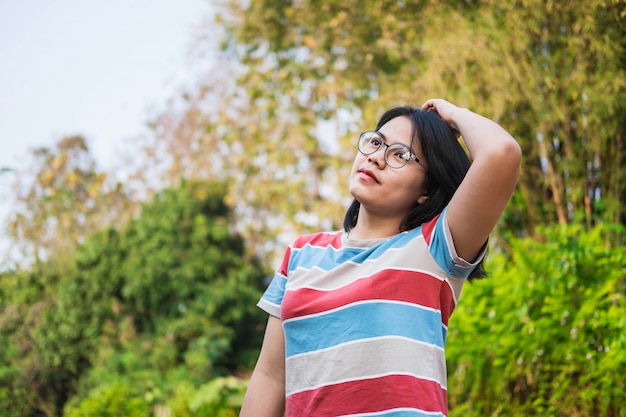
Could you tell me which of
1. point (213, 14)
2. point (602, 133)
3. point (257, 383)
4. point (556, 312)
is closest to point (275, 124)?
point (213, 14)

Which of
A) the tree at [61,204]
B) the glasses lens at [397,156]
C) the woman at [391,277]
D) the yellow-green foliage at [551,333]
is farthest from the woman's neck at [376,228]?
the tree at [61,204]

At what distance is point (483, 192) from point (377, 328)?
306mm

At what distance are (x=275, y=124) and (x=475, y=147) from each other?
759cm

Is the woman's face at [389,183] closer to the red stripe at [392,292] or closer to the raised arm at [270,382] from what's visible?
the red stripe at [392,292]

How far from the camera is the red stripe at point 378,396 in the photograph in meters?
1.14

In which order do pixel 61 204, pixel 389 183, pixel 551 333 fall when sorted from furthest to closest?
1. pixel 61 204
2. pixel 551 333
3. pixel 389 183

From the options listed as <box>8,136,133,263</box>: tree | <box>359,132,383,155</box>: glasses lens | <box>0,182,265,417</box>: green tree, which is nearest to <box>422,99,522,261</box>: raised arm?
<box>359,132,383,155</box>: glasses lens

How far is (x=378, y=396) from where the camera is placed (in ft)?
3.78

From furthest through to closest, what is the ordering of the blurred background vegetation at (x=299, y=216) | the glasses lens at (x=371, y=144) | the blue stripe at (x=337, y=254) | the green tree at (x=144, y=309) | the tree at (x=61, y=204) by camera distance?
the tree at (x=61, y=204)
the green tree at (x=144, y=309)
the blurred background vegetation at (x=299, y=216)
the glasses lens at (x=371, y=144)
the blue stripe at (x=337, y=254)

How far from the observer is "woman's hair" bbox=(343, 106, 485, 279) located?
1.34 m

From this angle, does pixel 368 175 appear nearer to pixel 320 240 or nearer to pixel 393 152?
pixel 393 152

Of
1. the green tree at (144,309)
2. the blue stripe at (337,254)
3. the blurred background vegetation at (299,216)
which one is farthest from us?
the green tree at (144,309)

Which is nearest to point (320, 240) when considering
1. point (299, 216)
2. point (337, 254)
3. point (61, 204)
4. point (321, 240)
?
point (321, 240)

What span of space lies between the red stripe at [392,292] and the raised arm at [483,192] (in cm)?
8
